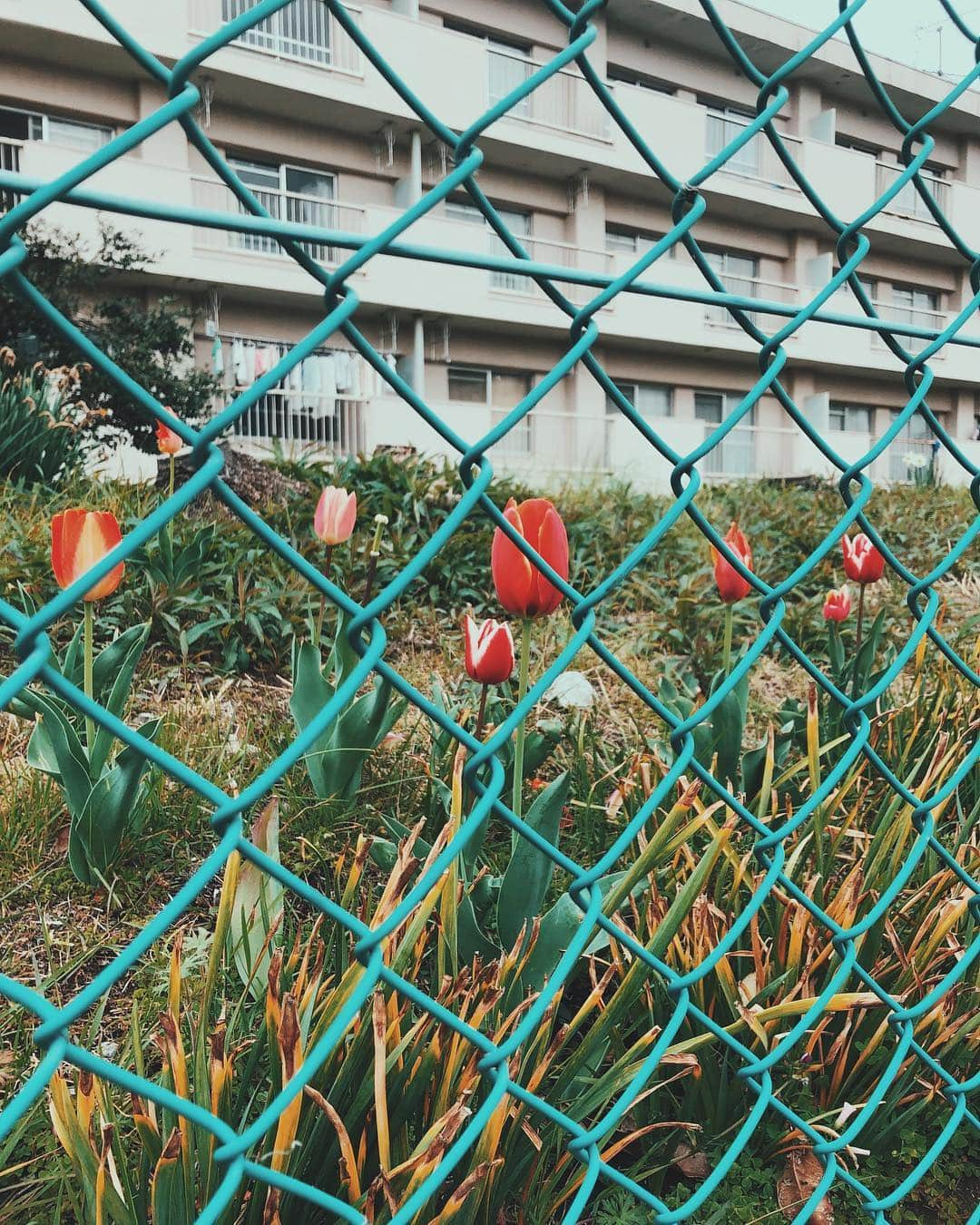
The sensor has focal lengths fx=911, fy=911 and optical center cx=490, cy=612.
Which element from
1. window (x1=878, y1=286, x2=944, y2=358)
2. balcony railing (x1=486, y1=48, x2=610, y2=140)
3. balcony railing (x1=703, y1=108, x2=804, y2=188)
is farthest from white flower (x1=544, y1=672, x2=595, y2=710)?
window (x1=878, y1=286, x2=944, y2=358)

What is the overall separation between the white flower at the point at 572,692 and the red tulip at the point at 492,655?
96cm

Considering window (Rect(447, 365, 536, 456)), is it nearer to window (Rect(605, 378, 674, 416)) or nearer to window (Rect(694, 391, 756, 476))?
window (Rect(605, 378, 674, 416))

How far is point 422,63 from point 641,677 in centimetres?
1192

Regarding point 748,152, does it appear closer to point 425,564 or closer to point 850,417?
point 850,417

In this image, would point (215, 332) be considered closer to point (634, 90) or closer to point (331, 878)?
point (634, 90)

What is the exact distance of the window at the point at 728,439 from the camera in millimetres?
15055

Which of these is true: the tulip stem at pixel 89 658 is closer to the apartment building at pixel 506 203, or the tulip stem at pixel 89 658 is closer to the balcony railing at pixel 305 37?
the apartment building at pixel 506 203

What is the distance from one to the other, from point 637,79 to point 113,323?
32.4ft

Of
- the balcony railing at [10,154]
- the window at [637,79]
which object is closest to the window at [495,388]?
the window at [637,79]

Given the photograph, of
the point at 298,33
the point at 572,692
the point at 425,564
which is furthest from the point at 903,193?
the point at 425,564

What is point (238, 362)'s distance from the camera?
11.4 meters

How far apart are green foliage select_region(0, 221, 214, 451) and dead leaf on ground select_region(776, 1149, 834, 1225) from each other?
26.5ft

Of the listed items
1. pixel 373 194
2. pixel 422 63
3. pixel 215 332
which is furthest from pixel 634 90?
pixel 215 332

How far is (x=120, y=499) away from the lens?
10.4 ft
